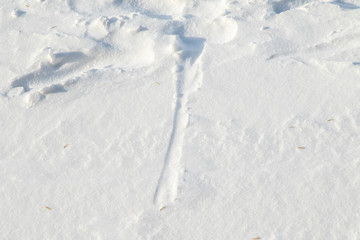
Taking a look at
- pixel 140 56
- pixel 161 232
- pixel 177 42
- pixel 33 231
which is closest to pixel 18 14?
pixel 140 56

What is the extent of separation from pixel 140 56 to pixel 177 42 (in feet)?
0.62

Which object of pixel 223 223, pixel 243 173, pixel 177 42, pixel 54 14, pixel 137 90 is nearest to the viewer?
pixel 223 223

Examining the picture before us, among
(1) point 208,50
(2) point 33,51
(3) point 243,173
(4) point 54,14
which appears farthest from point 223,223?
(4) point 54,14

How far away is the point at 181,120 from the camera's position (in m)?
1.80

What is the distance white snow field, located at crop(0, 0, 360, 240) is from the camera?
60.5 inches

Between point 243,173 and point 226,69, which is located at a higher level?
point 226,69

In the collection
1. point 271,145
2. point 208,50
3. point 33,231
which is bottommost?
point 33,231

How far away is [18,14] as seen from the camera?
2.34m

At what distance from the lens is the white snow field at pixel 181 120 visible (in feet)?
5.04

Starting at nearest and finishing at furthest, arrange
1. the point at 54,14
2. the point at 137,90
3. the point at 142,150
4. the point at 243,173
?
the point at 243,173, the point at 142,150, the point at 137,90, the point at 54,14

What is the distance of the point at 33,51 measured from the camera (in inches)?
84.8

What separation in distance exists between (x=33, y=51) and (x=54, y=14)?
284 mm

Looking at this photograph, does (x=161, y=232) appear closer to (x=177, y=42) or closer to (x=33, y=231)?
(x=33, y=231)

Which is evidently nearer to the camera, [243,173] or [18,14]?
[243,173]
